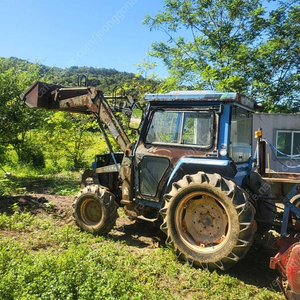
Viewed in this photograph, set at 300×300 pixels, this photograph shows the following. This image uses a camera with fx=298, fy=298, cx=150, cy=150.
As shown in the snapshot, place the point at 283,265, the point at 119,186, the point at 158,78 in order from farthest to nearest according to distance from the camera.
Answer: the point at 158,78 → the point at 119,186 → the point at 283,265

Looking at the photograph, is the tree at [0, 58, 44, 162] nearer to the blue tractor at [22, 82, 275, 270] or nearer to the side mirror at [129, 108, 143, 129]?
the blue tractor at [22, 82, 275, 270]

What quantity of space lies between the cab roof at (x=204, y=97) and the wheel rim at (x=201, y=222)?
1409 mm

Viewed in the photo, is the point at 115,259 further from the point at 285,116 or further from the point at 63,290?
the point at 285,116

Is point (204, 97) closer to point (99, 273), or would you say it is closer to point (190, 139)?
point (190, 139)

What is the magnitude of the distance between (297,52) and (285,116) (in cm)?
469

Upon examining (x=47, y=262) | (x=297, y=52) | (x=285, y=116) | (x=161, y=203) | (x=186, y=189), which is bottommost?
(x=47, y=262)

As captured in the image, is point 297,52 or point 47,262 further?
point 297,52

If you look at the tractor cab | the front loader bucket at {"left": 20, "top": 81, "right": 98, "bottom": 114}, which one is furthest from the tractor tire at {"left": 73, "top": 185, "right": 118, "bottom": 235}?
the front loader bucket at {"left": 20, "top": 81, "right": 98, "bottom": 114}

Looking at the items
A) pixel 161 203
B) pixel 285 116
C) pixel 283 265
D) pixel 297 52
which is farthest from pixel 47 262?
pixel 297 52

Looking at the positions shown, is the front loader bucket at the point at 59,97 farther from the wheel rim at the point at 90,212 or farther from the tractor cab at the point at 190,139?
the wheel rim at the point at 90,212

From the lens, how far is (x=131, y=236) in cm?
550

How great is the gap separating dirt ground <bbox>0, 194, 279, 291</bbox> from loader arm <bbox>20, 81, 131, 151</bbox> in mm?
1657

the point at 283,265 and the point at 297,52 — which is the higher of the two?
the point at 297,52

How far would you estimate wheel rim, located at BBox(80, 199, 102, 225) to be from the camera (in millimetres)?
5449
